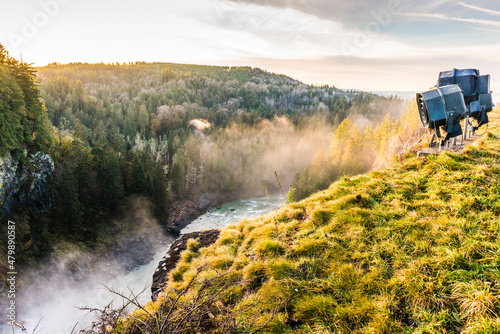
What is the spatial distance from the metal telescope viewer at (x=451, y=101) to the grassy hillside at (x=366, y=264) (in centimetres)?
105

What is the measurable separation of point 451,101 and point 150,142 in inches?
3481

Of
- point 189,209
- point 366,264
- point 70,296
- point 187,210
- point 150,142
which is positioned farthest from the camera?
point 150,142

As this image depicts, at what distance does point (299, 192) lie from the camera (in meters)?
51.0

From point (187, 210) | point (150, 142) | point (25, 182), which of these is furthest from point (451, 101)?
point (150, 142)

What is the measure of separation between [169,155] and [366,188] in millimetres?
85632

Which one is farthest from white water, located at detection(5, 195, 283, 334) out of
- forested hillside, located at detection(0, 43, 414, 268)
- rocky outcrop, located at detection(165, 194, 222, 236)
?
rocky outcrop, located at detection(165, 194, 222, 236)

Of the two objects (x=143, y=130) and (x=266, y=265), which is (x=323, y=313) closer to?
(x=266, y=265)

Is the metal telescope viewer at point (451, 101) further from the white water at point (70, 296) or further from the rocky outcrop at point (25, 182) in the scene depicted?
the rocky outcrop at point (25, 182)

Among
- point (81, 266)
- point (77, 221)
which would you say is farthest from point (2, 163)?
point (81, 266)

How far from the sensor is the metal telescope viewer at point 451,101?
7.62 metres

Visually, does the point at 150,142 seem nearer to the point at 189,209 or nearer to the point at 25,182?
the point at 189,209

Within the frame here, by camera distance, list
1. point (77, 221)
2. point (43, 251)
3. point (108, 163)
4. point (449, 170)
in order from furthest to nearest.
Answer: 1. point (108, 163)
2. point (77, 221)
3. point (43, 251)
4. point (449, 170)

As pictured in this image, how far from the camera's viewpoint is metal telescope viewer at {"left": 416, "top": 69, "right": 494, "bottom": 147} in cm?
762

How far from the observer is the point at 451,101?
7629 millimetres
